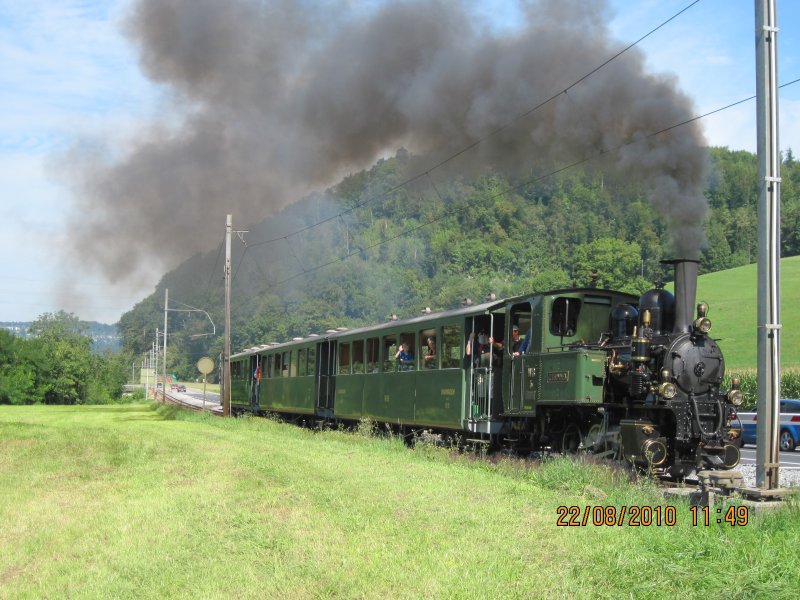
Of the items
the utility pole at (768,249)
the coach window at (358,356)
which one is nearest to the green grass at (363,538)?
the utility pole at (768,249)

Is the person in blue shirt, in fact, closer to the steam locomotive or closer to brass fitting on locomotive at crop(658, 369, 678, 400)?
the steam locomotive

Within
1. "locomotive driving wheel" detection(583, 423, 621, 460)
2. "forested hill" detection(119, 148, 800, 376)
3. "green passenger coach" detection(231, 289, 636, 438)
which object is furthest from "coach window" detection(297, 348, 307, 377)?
"locomotive driving wheel" detection(583, 423, 621, 460)

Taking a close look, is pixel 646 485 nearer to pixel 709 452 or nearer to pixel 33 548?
pixel 709 452

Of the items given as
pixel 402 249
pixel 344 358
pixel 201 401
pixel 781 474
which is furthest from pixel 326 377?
pixel 201 401

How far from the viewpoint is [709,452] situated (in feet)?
35.1

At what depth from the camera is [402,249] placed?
58719mm

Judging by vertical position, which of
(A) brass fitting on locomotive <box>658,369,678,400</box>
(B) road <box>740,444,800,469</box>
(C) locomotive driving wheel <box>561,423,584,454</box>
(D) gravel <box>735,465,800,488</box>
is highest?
(A) brass fitting on locomotive <box>658,369,678,400</box>

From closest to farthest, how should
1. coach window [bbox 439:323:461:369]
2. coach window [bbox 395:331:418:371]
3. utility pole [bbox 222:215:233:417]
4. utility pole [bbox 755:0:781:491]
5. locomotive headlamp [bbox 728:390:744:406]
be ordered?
utility pole [bbox 755:0:781:491]
locomotive headlamp [bbox 728:390:744:406]
coach window [bbox 439:323:461:369]
coach window [bbox 395:331:418:371]
utility pole [bbox 222:215:233:417]

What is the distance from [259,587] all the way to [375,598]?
2.85ft

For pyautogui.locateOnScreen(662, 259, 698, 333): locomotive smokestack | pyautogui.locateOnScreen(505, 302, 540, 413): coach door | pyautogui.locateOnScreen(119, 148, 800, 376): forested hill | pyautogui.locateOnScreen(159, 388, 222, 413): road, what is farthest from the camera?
pyautogui.locateOnScreen(159, 388, 222, 413): road

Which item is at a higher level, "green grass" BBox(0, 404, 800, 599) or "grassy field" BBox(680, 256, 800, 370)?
"grassy field" BBox(680, 256, 800, 370)

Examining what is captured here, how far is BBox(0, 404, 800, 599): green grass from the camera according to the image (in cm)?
549

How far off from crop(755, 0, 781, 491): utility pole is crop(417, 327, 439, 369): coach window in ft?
28.2

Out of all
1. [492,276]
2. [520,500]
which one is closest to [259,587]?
[520,500]
